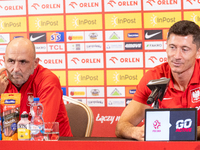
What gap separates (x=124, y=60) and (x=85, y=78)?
57cm

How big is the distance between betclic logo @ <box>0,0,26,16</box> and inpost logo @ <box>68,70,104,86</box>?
1088 mm

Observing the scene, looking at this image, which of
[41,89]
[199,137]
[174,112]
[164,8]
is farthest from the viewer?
[164,8]

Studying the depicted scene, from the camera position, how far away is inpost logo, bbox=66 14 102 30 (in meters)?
3.61

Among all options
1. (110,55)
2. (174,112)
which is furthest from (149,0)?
(174,112)

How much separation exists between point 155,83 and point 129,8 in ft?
8.52

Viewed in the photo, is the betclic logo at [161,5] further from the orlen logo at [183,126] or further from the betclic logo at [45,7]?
the orlen logo at [183,126]

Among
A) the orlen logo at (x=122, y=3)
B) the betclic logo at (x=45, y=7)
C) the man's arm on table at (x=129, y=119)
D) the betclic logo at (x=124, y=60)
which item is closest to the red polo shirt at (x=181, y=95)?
the man's arm on table at (x=129, y=119)

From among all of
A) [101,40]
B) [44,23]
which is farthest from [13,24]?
[101,40]

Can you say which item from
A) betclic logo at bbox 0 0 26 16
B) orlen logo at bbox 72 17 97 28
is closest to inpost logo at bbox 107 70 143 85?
orlen logo at bbox 72 17 97 28

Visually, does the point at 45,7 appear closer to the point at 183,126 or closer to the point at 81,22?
the point at 81,22

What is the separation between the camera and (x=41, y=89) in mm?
1889

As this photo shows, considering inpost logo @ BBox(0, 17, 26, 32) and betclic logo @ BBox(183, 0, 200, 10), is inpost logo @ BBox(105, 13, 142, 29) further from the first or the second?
inpost logo @ BBox(0, 17, 26, 32)

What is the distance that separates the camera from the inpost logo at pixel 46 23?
367 cm

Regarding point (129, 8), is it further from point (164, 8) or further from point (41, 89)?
point (41, 89)
